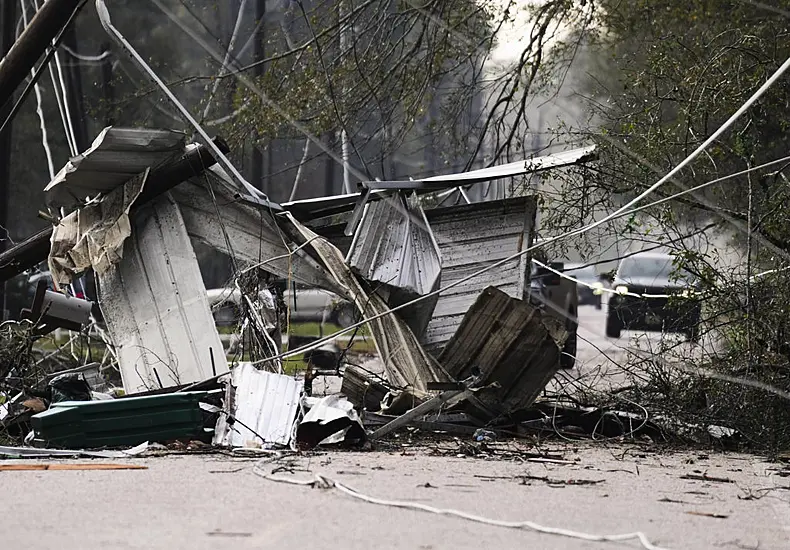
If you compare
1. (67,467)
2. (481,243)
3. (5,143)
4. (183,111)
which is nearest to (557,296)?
(5,143)

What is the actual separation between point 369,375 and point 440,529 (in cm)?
567

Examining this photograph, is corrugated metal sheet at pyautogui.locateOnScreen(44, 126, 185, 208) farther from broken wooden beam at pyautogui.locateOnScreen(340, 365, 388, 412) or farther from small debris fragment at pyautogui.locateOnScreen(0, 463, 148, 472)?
small debris fragment at pyautogui.locateOnScreen(0, 463, 148, 472)

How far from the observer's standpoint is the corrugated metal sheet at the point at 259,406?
8742mm

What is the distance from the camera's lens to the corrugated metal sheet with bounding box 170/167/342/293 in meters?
11.2

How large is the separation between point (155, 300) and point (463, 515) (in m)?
6.22

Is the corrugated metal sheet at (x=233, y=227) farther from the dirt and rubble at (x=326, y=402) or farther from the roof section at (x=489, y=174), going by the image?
the roof section at (x=489, y=174)

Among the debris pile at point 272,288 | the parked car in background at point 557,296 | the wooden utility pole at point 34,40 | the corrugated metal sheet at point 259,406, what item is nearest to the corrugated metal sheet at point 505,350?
the debris pile at point 272,288

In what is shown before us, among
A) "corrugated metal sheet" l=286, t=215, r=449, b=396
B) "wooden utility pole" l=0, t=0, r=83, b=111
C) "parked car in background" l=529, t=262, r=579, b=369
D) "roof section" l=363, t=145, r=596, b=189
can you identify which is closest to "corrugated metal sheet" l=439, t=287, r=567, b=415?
"corrugated metal sheet" l=286, t=215, r=449, b=396

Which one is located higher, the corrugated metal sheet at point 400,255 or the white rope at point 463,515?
the corrugated metal sheet at point 400,255

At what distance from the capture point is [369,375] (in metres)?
11.0

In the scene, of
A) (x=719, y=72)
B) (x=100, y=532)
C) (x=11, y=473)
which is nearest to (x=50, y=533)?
(x=100, y=532)

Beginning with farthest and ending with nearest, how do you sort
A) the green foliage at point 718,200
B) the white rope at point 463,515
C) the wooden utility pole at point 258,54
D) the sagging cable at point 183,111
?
the wooden utility pole at point 258,54 → the sagging cable at point 183,111 → the green foliage at point 718,200 → the white rope at point 463,515

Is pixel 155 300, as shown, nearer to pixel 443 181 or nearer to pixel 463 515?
pixel 443 181

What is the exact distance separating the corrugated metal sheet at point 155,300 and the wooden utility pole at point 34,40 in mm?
2086
